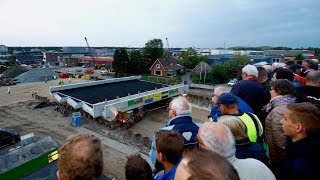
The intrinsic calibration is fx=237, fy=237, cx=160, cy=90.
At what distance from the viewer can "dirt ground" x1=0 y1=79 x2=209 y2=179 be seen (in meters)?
13.4

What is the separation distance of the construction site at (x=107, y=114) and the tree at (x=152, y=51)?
23.2 m

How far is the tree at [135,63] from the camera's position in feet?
153

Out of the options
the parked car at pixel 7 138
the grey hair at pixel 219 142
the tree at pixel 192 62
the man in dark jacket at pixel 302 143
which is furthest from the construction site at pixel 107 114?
the tree at pixel 192 62

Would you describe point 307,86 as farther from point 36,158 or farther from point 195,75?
point 195,75

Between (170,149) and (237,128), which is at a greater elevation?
(237,128)

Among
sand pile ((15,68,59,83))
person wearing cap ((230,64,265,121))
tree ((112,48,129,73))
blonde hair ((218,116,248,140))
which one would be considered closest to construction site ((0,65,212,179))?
person wearing cap ((230,64,265,121))

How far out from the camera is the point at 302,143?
263 cm

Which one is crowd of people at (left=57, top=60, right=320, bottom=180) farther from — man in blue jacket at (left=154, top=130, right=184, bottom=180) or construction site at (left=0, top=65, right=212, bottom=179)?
construction site at (left=0, top=65, right=212, bottom=179)

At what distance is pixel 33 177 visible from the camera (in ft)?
23.5

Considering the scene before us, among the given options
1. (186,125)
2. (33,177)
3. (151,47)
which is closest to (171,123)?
(186,125)

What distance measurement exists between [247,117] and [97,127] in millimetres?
15213

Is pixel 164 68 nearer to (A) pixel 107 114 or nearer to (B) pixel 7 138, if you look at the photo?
(A) pixel 107 114

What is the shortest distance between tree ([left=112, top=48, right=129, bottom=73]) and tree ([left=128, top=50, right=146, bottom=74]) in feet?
3.78

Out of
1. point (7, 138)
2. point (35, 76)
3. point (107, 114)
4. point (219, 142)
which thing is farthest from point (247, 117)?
point (35, 76)
